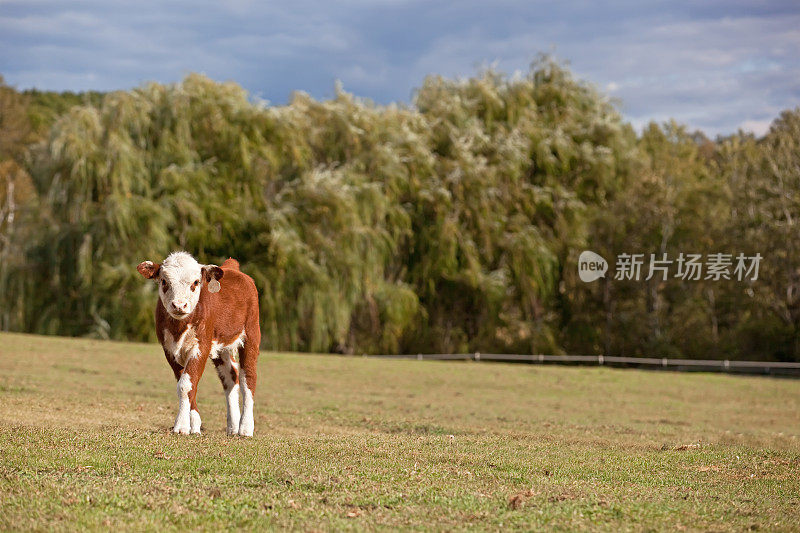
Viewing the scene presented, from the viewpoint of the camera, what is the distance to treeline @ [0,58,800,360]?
29.7 metres

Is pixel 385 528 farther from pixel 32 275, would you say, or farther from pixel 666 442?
pixel 32 275

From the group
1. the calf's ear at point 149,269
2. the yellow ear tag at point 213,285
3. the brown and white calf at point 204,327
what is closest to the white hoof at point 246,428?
the brown and white calf at point 204,327

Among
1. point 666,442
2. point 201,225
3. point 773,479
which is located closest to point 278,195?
point 201,225

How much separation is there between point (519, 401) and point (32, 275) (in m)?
17.2

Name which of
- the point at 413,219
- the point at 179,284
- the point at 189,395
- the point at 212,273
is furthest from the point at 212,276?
the point at 413,219

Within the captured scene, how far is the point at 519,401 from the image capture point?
2086cm

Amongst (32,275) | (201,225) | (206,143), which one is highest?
(206,143)

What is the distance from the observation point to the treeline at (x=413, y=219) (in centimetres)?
2972

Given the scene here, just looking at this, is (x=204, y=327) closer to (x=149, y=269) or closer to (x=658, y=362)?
(x=149, y=269)

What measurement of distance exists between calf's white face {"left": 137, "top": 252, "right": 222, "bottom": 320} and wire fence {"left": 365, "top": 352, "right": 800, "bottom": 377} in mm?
26428

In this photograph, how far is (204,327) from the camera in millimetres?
8461

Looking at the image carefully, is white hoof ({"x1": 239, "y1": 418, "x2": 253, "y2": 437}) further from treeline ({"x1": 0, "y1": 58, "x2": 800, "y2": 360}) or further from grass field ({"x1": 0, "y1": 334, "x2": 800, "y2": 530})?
treeline ({"x1": 0, "y1": 58, "x2": 800, "y2": 360})

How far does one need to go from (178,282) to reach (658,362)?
30584mm

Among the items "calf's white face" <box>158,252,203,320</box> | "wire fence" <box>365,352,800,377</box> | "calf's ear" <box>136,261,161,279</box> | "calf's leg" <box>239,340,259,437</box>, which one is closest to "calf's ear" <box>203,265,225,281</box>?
"calf's white face" <box>158,252,203,320</box>
